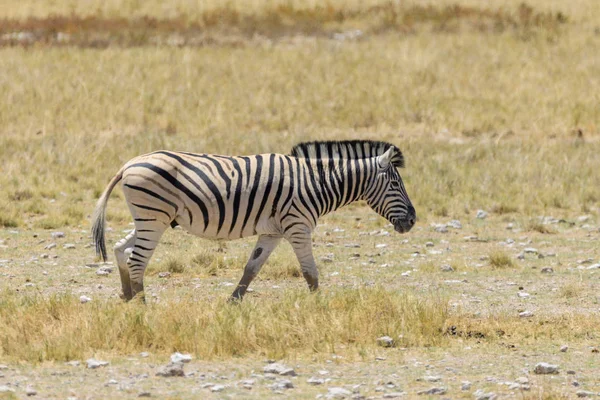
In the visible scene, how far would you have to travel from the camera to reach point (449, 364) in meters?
8.95

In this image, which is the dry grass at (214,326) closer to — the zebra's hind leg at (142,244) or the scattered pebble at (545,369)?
the zebra's hind leg at (142,244)

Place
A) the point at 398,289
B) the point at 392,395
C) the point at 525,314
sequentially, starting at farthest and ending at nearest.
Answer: the point at 398,289
the point at 525,314
the point at 392,395

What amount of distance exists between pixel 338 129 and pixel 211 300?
1463 cm

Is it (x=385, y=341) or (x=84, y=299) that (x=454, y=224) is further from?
(x=385, y=341)

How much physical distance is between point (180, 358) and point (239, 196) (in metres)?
2.99

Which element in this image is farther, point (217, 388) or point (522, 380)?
point (522, 380)

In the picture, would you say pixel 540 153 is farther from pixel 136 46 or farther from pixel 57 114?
pixel 136 46

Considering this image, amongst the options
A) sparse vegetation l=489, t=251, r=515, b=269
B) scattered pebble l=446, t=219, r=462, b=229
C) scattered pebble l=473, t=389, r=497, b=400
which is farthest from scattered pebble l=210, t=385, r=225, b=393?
scattered pebble l=446, t=219, r=462, b=229

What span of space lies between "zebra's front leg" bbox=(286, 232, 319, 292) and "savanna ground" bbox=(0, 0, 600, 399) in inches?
13.8

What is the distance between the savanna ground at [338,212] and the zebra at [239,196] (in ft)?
1.95

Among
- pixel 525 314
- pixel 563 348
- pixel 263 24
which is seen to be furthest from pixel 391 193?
pixel 263 24

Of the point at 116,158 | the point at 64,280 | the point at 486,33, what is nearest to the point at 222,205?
the point at 64,280

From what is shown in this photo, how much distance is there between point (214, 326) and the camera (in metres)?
9.34

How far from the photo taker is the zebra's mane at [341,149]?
11875 millimetres
